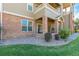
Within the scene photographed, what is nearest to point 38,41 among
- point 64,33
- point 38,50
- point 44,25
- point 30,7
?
point 38,50

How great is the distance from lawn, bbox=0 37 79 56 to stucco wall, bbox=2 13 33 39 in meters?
0.20

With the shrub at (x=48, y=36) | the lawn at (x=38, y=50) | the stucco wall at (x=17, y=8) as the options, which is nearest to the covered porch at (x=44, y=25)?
the shrub at (x=48, y=36)

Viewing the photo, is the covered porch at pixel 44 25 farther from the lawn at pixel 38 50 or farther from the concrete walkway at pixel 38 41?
the lawn at pixel 38 50

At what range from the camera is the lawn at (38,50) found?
252 cm

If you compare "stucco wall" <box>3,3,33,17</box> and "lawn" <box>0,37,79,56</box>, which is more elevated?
"stucco wall" <box>3,3,33,17</box>

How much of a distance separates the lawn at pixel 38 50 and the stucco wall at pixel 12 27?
20 centimetres

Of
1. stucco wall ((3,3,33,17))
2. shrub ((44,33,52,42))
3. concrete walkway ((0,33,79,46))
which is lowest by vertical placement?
concrete walkway ((0,33,79,46))

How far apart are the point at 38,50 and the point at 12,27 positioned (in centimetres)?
61

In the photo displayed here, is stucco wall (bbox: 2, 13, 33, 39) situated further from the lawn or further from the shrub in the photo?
the shrub

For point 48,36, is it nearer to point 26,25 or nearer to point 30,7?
point 26,25

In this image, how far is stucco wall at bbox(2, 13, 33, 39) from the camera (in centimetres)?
251

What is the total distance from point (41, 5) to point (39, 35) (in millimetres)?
547

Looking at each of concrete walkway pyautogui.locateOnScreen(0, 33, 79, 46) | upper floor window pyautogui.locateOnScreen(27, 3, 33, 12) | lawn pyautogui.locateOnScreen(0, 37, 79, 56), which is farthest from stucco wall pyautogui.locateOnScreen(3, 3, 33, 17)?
lawn pyautogui.locateOnScreen(0, 37, 79, 56)

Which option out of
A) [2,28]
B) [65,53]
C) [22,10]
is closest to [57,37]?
[65,53]
